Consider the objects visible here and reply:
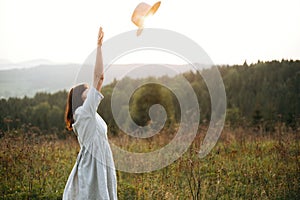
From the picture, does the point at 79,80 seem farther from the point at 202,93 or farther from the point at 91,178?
the point at 202,93

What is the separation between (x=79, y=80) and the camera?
11.9ft

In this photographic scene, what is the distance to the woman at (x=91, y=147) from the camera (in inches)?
136

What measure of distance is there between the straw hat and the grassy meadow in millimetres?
1988

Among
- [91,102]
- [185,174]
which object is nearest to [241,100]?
[185,174]

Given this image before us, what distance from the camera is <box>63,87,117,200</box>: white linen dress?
345 cm

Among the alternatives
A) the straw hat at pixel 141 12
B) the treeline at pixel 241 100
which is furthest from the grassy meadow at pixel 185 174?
the treeline at pixel 241 100

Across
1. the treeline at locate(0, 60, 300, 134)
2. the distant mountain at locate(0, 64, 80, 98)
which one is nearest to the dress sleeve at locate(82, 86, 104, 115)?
the treeline at locate(0, 60, 300, 134)

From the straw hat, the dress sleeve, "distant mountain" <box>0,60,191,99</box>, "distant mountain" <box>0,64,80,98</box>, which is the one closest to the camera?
the dress sleeve

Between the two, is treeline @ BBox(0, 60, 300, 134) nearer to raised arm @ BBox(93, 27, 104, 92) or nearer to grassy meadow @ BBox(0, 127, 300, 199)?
grassy meadow @ BBox(0, 127, 300, 199)

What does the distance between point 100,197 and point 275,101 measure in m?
8.99

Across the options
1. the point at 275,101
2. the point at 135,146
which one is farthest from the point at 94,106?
the point at 275,101

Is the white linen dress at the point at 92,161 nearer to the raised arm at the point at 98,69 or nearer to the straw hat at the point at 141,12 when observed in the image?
the raised arm at the point at 98,69

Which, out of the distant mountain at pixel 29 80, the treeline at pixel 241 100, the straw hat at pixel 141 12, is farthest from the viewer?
the distant mountain at pixel 29 80

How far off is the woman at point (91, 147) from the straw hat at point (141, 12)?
0.39m
